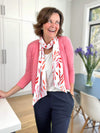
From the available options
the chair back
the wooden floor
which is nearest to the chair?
the chair back

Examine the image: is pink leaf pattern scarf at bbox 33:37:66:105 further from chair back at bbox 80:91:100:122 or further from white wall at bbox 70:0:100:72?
white wall at bbox 70:0:100:72

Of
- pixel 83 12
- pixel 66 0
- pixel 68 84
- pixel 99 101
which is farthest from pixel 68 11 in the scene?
pixel 68 84

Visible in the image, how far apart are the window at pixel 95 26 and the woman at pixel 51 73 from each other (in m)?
2.70

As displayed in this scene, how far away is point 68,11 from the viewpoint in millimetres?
3908

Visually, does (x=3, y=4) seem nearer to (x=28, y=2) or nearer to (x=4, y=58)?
(x=28, y=2)

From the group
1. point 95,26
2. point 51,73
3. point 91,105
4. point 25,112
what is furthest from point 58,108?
point 95,26

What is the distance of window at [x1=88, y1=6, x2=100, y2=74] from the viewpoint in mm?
3336

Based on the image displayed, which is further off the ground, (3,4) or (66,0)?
(66,0)

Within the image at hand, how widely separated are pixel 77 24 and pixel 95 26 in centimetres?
59

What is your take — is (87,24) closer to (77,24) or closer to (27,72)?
(77,24)

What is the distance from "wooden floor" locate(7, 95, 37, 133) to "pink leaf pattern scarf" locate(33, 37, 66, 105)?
129 centimetres

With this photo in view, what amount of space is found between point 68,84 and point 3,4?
2722 millimetres

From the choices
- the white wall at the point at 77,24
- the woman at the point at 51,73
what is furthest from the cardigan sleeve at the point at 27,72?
the white wall at the point at 77,24

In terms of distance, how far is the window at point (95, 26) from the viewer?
10.9 feet
